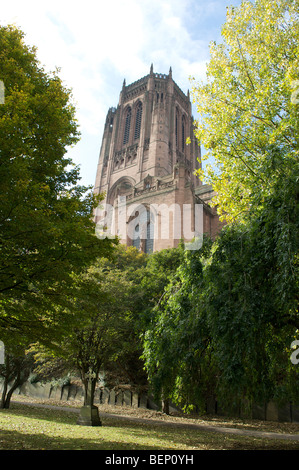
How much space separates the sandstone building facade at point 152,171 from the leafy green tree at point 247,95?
1840cm

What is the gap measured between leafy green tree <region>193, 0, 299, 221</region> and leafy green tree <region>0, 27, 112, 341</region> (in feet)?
18.1

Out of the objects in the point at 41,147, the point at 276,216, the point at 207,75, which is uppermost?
the point at 207,75

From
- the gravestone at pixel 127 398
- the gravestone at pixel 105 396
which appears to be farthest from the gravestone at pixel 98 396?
the gravestone at pixel 127 398

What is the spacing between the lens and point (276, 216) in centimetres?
620

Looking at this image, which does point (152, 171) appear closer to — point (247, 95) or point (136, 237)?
point (136, 237)

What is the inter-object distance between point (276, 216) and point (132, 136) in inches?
2168

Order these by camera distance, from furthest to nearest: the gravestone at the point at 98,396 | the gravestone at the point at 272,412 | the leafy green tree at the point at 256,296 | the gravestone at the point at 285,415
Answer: the gravestone at the point at 98,396
the gravestone at the point at 272,412
the gravestone at the point at 285,415
the leafy green tree at the point at 256,296

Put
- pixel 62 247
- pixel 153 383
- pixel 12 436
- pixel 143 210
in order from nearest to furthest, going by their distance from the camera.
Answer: pixel 62 247 → pixel 153 383 → pixel 12 436 → pixel 143 210

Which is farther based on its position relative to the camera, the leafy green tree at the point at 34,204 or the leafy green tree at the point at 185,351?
the leafy green tree at the point at 185,351

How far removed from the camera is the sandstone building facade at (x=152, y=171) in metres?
33.9

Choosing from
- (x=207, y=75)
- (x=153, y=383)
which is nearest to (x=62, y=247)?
(x=153, y=383)

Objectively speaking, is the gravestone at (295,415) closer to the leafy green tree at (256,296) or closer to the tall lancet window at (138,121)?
the leafy green tree at (256,296)
